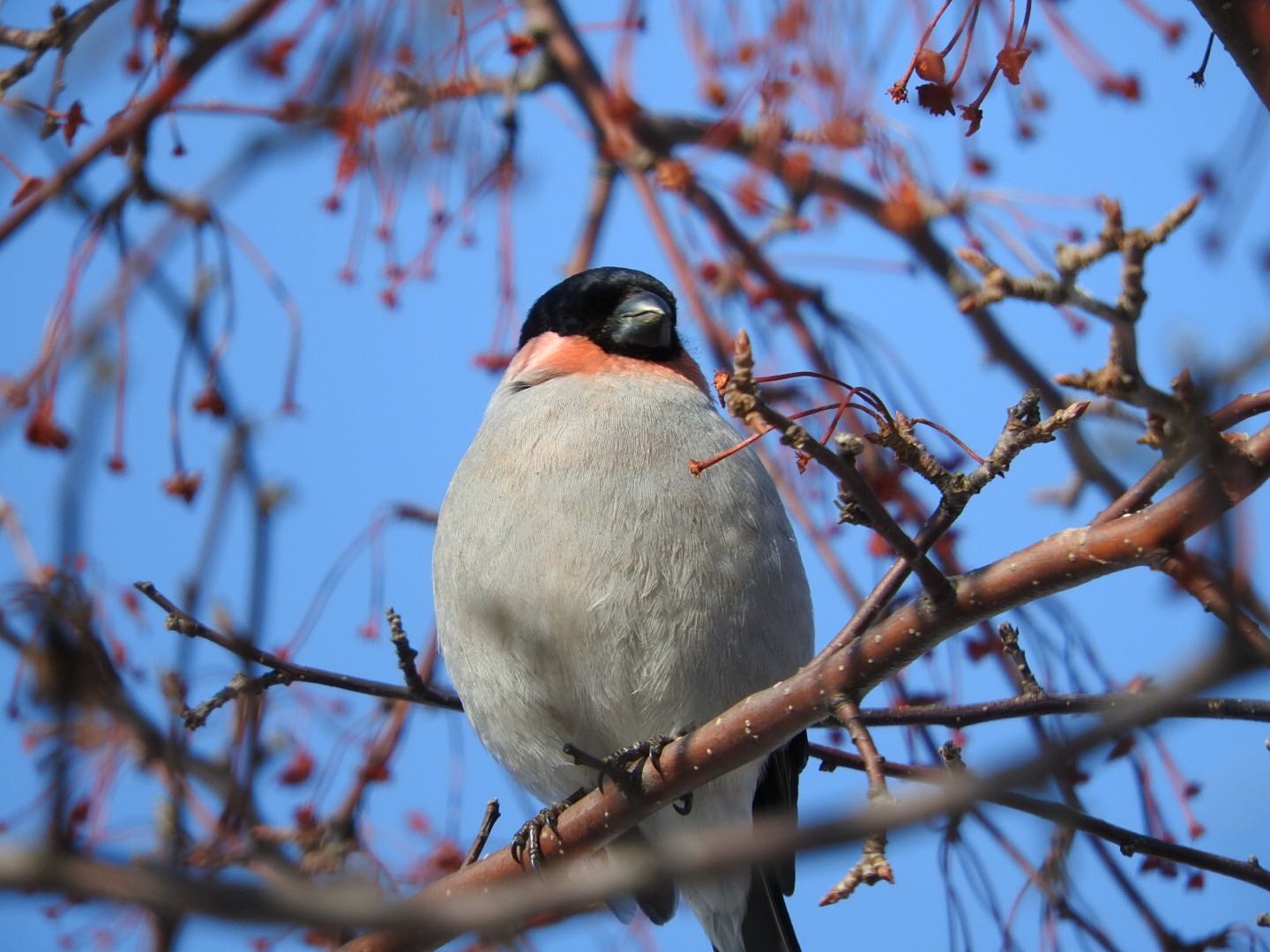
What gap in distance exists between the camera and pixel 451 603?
3297mm

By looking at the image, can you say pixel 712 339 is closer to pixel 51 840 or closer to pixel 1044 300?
pixel 1044 300

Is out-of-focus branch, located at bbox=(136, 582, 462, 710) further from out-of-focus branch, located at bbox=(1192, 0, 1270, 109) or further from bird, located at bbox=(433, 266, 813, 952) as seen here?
out-of-focus branch, located at bbox=(1192, 0, 1270, 109)

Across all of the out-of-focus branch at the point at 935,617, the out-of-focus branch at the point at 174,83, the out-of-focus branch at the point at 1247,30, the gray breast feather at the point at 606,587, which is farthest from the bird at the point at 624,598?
the out-of-focus branch at the point at 1247,30

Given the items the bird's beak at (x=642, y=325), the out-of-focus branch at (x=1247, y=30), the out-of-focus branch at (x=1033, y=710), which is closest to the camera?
the out-of-focus branch at (x=1247, y=30)

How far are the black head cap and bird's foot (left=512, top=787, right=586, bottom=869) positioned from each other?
60.4 inches

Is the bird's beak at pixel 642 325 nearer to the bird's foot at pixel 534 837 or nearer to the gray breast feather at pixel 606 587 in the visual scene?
the gray breast feather at pixel 606 587

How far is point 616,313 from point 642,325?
0.44ft

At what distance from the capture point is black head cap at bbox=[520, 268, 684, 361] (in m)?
4.00

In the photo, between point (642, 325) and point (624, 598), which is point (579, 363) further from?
point (624, 598)

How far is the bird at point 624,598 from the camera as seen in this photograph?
9.98 ft

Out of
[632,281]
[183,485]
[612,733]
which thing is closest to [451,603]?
[612,733]

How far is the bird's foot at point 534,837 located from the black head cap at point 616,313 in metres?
1.53

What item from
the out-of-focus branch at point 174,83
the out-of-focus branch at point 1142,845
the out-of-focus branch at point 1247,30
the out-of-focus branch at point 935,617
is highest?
the out-of-focus branch at point 174,83

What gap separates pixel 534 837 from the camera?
2.88 metres
